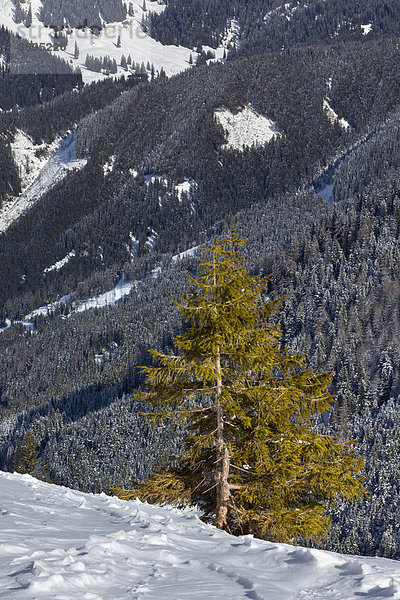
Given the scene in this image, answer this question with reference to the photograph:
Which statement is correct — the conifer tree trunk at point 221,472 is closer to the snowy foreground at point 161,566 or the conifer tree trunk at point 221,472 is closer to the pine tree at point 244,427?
the pine tree at point 244,427

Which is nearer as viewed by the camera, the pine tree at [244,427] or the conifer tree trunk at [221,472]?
the pine tree at [244,427]

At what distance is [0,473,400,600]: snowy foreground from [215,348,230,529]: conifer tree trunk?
122 inches

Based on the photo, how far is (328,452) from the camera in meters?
13.8

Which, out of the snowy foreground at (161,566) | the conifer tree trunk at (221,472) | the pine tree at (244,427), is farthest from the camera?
the conifer tree trunk at (221,472)

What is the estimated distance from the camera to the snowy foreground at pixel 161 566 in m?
6.03

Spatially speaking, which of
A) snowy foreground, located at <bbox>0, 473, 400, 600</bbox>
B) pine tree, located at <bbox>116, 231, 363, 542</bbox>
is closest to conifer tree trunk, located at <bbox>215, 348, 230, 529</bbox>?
pine tree, located at <bbox>116, 231, 363, 542</bbox>

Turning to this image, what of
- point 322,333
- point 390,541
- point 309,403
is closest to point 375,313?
point 322,333

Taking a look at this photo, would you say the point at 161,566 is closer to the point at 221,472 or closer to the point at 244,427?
the point at 221,472

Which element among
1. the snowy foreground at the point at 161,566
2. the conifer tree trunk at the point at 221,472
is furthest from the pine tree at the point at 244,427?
the snowy foreground at the point at 161,566

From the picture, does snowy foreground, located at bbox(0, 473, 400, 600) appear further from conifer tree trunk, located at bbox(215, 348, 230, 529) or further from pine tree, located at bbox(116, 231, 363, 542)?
pine tree, located at bbox(116, 231, 363, 542)

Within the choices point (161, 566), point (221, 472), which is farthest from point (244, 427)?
point (161, 566)

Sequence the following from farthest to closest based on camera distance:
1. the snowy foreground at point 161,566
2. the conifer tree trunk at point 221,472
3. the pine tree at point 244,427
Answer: the conifer tree trunk at point 221,472 → the pine tree at point 244,427 → the snowy foreground at point 161,566

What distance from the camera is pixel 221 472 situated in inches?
542

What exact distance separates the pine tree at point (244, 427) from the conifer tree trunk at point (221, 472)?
1.0 inches
